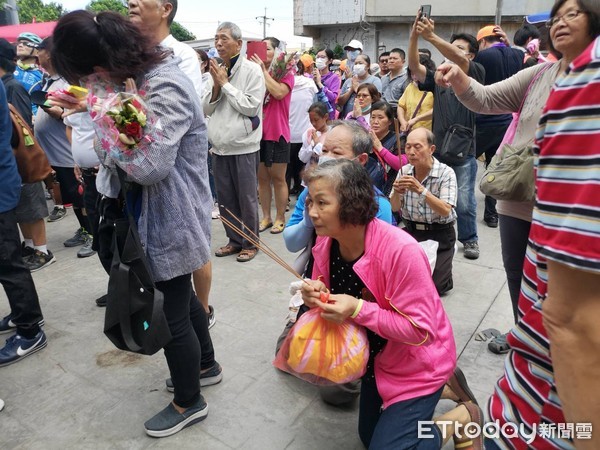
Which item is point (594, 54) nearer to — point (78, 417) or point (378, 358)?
point (378, 358)

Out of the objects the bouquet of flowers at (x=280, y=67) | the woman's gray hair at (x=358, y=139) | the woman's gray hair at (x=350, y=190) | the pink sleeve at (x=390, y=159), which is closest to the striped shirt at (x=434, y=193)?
the pink sleeve at (x=390, y=159)

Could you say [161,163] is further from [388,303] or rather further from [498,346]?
[498,346]

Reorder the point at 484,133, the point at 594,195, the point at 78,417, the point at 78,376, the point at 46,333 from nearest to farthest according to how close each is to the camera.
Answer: the point at 594,195
the point at 78,417
the point at 78,376
the point at 46,333
the point at 484,133

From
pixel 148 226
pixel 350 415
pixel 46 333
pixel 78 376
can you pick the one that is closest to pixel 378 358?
pixel 350 415

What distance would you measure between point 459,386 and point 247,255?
8.68 ft

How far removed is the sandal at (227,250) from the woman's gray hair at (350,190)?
9.09 feet

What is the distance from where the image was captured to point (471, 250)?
14.5 feet

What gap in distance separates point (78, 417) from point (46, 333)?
104 cm

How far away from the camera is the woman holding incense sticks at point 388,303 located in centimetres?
178

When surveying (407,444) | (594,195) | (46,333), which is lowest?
(46,333)

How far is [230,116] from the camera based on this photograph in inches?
166

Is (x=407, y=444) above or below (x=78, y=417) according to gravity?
above

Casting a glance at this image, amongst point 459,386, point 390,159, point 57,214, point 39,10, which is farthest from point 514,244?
point 39,10

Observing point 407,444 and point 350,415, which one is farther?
point 350,415
